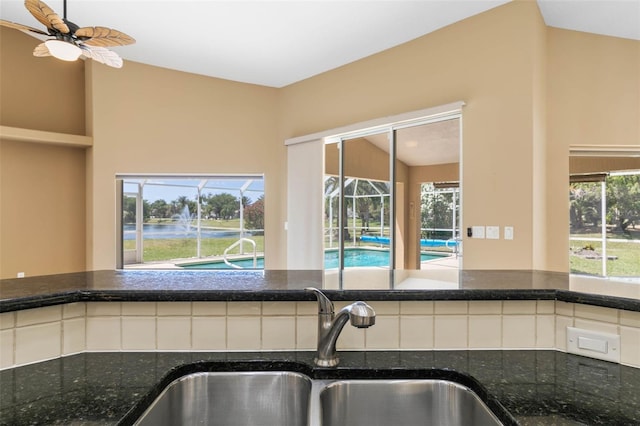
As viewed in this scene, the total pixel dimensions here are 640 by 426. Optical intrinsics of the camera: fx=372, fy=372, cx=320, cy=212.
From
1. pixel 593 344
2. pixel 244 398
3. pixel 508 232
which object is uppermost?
pixel 508 232


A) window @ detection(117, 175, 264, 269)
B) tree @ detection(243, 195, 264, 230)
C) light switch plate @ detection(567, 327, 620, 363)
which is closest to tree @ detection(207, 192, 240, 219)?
window @ detection(117, 175, 264, 269)

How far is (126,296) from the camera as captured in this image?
1.02 metres

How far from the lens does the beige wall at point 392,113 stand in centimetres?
301

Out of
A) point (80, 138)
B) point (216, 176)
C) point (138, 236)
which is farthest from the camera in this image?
point (138, 236)

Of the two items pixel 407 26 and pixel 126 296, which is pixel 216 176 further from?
A: pixel 126 296

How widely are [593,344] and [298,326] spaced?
79 centimetres

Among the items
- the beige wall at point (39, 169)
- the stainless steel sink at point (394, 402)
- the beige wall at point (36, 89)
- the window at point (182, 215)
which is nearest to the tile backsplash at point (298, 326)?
the stainless steel sink at point (394, 402)

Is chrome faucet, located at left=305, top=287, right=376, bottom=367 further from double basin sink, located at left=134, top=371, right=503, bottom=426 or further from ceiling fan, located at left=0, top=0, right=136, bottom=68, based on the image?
ceiling fan, located at left=0, top=0, right=136, bottom=68

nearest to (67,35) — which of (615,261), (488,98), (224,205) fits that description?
(488,98)

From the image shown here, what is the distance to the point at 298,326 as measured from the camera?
1058mm

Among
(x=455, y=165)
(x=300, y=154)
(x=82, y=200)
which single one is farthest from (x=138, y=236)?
(x=455, y=165)

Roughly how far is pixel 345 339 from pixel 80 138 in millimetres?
4881

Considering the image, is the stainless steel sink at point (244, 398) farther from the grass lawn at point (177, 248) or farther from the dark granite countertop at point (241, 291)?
the grass lawn at point (177, 248)

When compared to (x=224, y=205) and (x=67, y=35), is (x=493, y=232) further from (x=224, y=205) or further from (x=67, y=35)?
(x=224, y=205)
